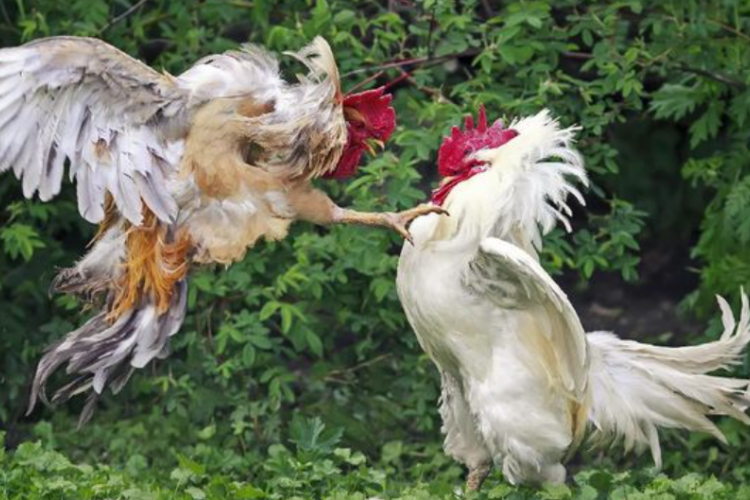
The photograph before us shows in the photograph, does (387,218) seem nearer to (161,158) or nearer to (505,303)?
(505,303)

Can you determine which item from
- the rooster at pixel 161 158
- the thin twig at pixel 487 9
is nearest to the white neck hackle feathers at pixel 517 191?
the rooster at pixel 161 158

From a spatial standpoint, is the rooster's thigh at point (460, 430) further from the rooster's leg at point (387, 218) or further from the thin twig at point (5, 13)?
the thin twig at point (5, 13)

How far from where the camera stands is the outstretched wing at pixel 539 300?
623 centimetres

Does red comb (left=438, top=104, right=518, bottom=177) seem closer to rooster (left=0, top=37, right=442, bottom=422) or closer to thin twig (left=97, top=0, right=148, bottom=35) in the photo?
rooster (left=0, top=37, right=442, bottom=422)

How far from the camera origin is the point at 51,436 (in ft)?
28.6

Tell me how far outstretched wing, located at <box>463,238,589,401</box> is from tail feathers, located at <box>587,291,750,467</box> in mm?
318

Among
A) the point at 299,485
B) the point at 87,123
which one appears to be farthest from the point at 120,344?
the point at 299,485

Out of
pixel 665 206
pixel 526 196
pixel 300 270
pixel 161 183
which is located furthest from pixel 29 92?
pixel 665 206

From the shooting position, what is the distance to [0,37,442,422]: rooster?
5.91 m

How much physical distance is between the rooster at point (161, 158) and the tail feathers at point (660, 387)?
121cm

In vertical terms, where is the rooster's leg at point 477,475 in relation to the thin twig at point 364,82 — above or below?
below

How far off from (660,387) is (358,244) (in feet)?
6.27

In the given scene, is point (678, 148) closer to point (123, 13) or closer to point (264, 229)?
point (123, 13)

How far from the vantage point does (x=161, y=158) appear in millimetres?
6094
